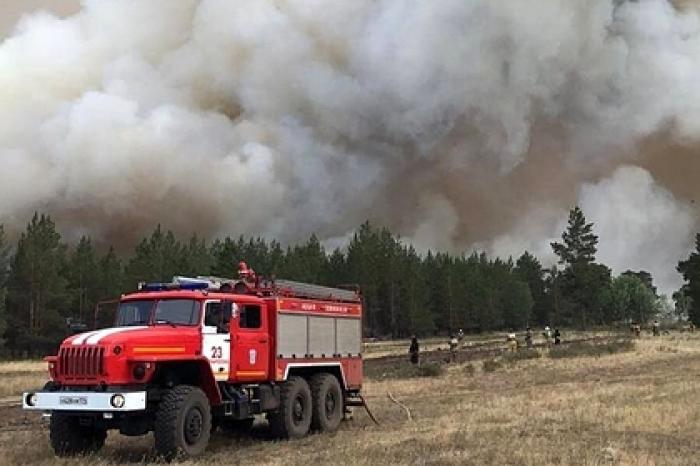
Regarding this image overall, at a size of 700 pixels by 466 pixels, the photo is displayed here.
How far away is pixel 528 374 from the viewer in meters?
34.5

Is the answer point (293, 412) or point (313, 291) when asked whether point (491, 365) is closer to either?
point (313, 291)

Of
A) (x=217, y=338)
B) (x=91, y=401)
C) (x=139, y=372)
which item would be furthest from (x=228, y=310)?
(x=91, y=401)

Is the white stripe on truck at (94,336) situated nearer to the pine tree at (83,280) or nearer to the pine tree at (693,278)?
the pine tree at (83,280)

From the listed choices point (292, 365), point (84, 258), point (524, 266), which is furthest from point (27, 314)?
point (524, 266)

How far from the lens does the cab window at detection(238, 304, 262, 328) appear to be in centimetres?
1680

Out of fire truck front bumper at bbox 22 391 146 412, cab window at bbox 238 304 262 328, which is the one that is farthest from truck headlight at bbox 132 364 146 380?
cab window at bbox 238 304 262 328

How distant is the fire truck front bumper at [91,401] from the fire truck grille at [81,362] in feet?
1.21

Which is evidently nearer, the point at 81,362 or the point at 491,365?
the point at 81,362

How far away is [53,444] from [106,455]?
103 cm

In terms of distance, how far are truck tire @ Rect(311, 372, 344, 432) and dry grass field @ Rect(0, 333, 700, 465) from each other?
464mm

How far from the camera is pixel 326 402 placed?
19.5 m

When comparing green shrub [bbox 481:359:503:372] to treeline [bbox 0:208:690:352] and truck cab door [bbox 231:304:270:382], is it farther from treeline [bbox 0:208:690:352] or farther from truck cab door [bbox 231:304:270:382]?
treeline [bbox 0:208:690:352]

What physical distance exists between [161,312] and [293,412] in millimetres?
4214

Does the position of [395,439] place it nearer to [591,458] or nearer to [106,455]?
[591,458]
